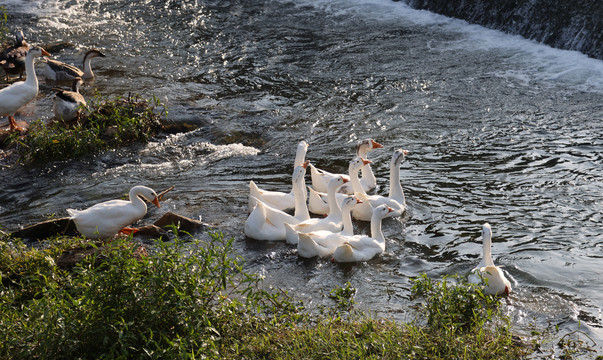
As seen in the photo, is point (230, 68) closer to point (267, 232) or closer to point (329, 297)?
point (267, 232)

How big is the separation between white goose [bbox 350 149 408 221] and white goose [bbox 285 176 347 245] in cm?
35

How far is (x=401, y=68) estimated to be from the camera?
592 inches

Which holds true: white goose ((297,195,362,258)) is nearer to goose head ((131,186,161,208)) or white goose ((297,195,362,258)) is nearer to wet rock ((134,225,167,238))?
wet rock ((134,225,167,238))

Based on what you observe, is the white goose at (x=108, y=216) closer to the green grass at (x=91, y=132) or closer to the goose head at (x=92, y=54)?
the green grass at (x=91, y=132)

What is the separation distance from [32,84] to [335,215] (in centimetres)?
632

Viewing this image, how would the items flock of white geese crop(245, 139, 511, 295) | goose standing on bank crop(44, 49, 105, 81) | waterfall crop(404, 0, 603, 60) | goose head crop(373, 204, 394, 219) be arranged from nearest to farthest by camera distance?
flock of white geese crop(245, 139, 511, 295) < goose head crop(373, 204, 394, 219) < goose standing on bank crop(44, 49, 105, 81) < waterfall crop(404, 0, 603, 60)

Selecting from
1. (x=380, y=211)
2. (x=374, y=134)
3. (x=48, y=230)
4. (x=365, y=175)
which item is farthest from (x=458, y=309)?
(x=374, y=134)

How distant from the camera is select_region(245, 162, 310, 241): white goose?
8.30 meters

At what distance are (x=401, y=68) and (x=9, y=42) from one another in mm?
9918

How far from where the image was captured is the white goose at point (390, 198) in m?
9.12

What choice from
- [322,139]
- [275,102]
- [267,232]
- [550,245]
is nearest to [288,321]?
[267,232]

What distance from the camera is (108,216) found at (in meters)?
8.15

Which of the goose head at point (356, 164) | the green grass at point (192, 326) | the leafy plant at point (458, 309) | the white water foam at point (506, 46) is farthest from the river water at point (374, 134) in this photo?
the goose head at point (356, 164)

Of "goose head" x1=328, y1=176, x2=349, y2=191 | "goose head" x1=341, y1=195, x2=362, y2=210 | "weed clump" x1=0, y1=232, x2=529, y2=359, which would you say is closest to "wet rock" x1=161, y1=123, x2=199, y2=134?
"goose head" x1=328, y1=176, x2=349, y2=191
